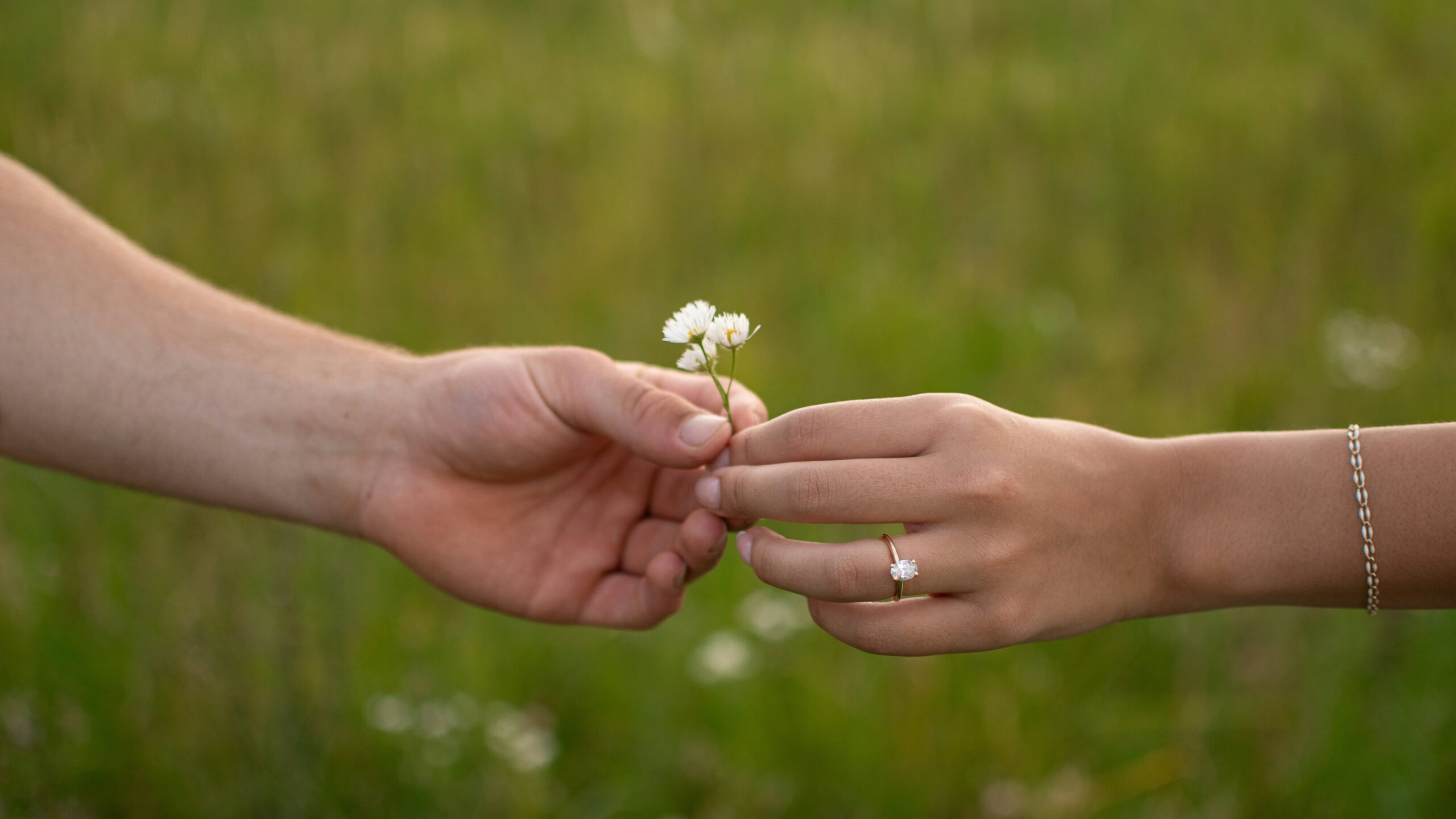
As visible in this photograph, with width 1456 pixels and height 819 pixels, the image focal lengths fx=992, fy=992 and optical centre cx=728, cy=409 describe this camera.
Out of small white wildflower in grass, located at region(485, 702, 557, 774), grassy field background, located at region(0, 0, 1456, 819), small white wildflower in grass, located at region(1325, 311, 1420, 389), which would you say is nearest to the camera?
small white wildflower in grass, located at region(485, 702, 557, 774)

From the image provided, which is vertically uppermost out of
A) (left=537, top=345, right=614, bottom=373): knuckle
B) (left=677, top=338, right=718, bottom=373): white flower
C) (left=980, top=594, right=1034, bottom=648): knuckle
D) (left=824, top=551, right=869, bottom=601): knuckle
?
(left=677, top=338, right=718, bottom=373): white flower

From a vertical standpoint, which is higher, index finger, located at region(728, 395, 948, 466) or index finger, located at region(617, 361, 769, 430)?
index finger, located at region(728, 395, 948, 466)

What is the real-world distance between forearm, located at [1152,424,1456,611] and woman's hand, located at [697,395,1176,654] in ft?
0.17

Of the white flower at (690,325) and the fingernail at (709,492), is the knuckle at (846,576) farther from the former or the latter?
the white flower at (690,325)

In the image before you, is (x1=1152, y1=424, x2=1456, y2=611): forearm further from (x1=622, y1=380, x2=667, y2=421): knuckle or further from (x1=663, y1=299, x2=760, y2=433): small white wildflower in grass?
(x1=622, y1=380, x2=667, y2=421): knuckle

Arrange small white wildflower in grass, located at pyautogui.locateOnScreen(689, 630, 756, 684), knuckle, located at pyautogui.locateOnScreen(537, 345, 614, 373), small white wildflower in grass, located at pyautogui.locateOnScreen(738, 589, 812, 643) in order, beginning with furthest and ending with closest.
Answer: small white wildflower in grass, located at pyautogui.locateOnScreen(738, 589, 812, 643) < small white wildflower in grass, located at pyautogui.locateOnScreen(689, 630, 756, 684) < knuckle, located at pyautogui.locateOnScreen(537, 345, 614, 373)

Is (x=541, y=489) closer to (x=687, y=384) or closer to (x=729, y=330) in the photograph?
(x=687, y=384)

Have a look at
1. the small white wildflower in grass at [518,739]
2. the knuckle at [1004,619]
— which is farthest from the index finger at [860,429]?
the small white wildflower in grass at [518,739]

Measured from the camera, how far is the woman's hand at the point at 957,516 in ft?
4.26

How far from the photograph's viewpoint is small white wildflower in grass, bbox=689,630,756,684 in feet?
7.98

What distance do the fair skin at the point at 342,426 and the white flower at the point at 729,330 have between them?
0.27 m

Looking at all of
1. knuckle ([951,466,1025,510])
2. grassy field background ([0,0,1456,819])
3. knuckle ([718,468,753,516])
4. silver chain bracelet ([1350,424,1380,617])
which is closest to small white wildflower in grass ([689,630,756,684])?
grassy field background ([0,0,1456,819])

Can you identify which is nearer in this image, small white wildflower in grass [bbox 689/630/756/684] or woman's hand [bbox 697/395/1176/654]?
woman's hand [bbox 697/395/1176/654]

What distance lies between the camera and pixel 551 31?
5.03m
